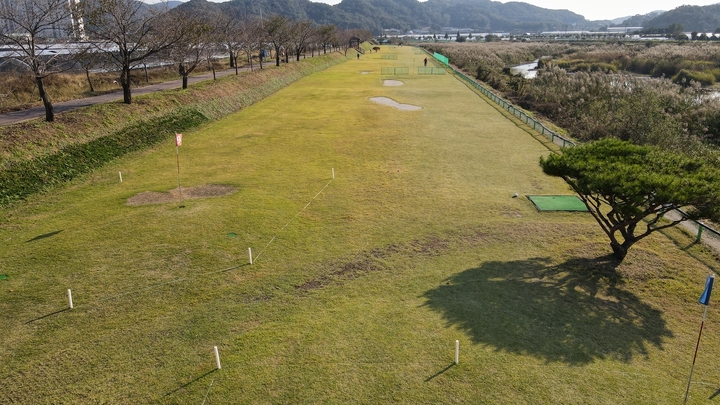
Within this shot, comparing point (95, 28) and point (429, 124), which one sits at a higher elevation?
point (95, 28)

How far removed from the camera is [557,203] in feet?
59.0

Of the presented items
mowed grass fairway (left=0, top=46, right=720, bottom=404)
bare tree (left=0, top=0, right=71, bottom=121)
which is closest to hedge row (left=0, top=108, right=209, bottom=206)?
mowed grass fairway (left=0, top=46, right=720, bottom=404)

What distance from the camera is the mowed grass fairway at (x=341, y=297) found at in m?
8.72

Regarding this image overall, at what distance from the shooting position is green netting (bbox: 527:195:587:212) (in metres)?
17.5

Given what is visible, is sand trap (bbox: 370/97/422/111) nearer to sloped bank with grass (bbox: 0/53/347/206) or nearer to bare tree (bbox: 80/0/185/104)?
sloped bank with grass (bbox: 0/53/347/206)

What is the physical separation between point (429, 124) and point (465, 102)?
11.1 meters

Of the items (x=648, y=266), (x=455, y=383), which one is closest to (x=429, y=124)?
(x=648, y=266)

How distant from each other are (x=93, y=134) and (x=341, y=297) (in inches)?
733

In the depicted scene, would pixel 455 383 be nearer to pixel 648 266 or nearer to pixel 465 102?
pixel 648 266

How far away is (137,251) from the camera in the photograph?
13.9 metres

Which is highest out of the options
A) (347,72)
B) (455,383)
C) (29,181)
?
(347,72)

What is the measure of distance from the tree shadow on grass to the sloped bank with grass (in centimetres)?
1720

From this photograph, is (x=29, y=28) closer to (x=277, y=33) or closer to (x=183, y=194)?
(x=183, y=194)

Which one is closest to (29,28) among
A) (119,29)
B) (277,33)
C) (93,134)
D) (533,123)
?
(93,134)
